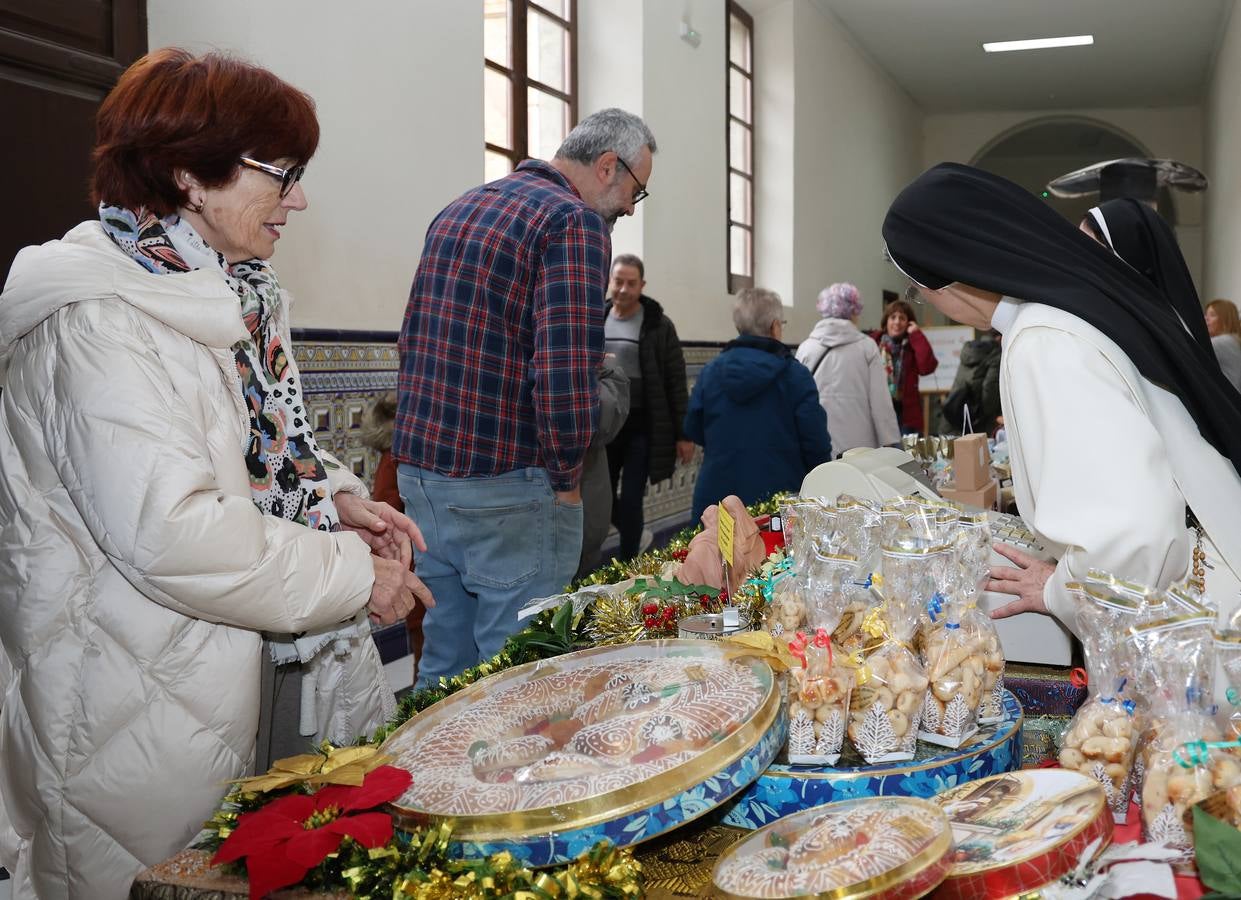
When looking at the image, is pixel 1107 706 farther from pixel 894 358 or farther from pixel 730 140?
pixel 730 140

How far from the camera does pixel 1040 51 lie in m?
13.1

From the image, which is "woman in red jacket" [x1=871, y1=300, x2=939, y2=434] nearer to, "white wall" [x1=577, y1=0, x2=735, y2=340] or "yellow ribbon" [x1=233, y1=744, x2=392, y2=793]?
"white wall" [x1=577, y1=0, x2=735, y2=340]

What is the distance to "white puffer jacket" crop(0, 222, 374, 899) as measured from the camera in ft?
4.80

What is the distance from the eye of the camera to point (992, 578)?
1.73 meters

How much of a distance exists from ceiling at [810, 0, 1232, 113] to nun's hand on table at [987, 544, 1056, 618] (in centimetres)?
1077

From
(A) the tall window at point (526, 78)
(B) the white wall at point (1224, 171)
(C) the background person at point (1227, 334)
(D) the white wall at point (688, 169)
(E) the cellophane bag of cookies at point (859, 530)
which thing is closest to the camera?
A: (E) the cellophane bag of cookies at point (859, 530)

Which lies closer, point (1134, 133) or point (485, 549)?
point (485, 549)

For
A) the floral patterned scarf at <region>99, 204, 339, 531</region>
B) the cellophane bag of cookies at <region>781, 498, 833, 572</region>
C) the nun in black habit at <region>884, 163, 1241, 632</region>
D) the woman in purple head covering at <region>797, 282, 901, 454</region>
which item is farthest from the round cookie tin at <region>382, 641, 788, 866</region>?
the woman in purple head covering at <region>797, 282, 901, 454</region>

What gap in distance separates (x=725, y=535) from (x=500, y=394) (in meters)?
1.13

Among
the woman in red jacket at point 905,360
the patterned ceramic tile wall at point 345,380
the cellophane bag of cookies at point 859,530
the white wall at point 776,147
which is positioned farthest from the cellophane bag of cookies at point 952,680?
the white wall at point 776,147

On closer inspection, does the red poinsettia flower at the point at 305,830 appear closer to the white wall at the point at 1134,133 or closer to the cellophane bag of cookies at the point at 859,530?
the cellophane bag of cookies at the point at 859,530

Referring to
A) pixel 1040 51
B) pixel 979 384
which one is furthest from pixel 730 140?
pixel 1040 51

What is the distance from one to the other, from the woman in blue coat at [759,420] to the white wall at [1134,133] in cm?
1245

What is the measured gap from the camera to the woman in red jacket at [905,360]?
9328 millimetres
